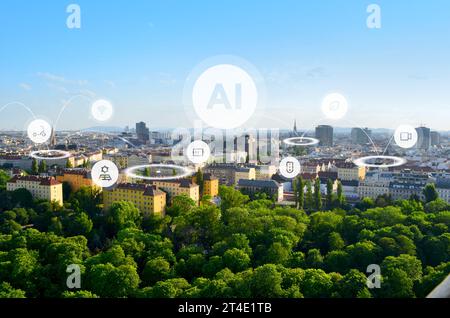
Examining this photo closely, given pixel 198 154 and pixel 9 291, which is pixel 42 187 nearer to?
pixel 9 291

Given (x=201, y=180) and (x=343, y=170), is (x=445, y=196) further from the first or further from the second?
(x=201, y=180)

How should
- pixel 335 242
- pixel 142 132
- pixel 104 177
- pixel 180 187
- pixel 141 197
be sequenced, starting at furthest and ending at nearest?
pixel 142 132 < pixel 104 177 < pixel 180 187 < pixel 141 197 < pixel 335 242

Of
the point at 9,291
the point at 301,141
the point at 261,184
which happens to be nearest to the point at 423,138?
the point at 301,141

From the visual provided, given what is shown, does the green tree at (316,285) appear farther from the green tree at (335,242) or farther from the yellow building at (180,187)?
the yellow building at (180,187)

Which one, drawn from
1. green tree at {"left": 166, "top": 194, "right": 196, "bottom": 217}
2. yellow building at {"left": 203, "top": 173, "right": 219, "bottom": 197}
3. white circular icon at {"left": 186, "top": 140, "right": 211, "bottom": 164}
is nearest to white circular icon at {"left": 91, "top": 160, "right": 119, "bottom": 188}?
green tree at {"left": 166, "top": 194, "right": 196, "bottom": 217}

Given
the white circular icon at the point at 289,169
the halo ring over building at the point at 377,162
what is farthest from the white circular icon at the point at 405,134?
the white circular icon at the point at 289,169

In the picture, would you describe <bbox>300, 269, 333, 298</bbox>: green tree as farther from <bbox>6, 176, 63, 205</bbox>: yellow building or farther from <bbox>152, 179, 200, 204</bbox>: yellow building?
<bbox>6, 176, 63, 205</bbox>: yellow building
